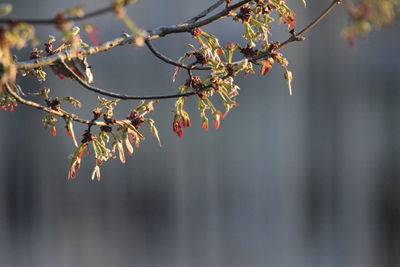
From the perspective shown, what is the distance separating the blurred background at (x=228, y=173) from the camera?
3381mm

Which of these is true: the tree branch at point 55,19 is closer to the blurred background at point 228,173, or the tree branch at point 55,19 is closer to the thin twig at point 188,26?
the thin twig at point 188,26

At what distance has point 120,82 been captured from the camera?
3346mm

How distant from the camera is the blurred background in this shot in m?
3.38

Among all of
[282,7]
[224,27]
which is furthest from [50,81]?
[282,7]

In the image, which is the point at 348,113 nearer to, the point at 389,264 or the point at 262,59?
the point at 389,264

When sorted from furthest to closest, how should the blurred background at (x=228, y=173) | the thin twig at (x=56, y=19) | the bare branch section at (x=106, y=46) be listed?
the blurred background at (x=228, y=173), the bare branch section at (x=106, y=46), the thin twig at (x=56, y=19)

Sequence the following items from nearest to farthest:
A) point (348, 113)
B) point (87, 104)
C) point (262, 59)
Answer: point (262, 59)
point (87, 104)
point (348, 113)

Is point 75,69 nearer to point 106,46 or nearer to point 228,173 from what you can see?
point 106,46

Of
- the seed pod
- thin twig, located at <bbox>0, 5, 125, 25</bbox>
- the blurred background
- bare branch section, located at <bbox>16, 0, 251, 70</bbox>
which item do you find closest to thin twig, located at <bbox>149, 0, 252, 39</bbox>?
bare branch section, located at <bbox>16, 0, 251, 70</bbox>

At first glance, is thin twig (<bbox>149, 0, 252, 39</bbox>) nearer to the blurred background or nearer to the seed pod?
the seed pod

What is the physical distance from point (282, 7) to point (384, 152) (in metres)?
2.70

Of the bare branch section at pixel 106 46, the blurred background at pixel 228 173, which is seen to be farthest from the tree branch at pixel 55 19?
the blurred background at pixel 228 173

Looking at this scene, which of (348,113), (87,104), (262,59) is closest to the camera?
(262,59)

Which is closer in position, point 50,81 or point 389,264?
point 50,81
